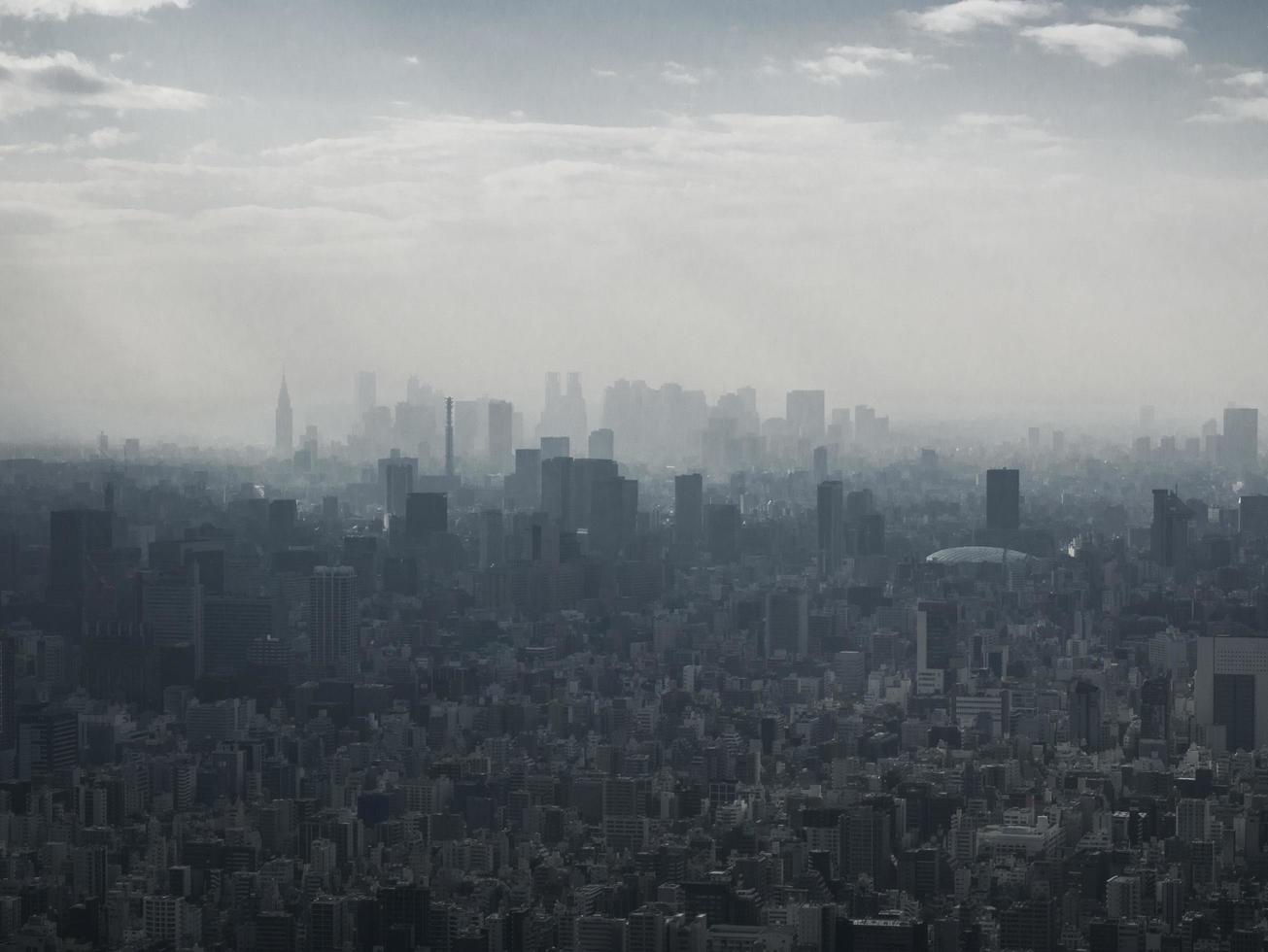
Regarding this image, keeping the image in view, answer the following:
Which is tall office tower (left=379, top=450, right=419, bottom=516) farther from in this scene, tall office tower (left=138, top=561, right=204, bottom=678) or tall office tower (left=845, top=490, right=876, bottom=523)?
tall office tower (left=845, top=490, right=876, bottom=523)

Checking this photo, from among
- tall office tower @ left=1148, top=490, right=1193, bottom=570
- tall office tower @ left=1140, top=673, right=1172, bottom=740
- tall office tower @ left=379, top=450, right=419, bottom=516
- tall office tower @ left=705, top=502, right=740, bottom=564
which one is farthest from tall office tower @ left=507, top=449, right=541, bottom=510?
tall office tower @ left=1140, top=673, right=1172, bottom=740

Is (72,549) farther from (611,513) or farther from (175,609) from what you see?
(611,513)

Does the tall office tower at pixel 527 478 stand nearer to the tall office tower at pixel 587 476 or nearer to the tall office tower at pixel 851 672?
the tall office tower at pixel 587 476

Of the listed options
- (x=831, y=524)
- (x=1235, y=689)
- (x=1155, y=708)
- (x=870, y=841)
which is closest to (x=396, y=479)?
(x=831, y=524)

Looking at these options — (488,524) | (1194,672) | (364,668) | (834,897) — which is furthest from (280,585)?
(834,897)

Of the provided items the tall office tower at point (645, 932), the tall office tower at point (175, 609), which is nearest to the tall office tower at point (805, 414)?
the tall office tower at point (175, 609)
